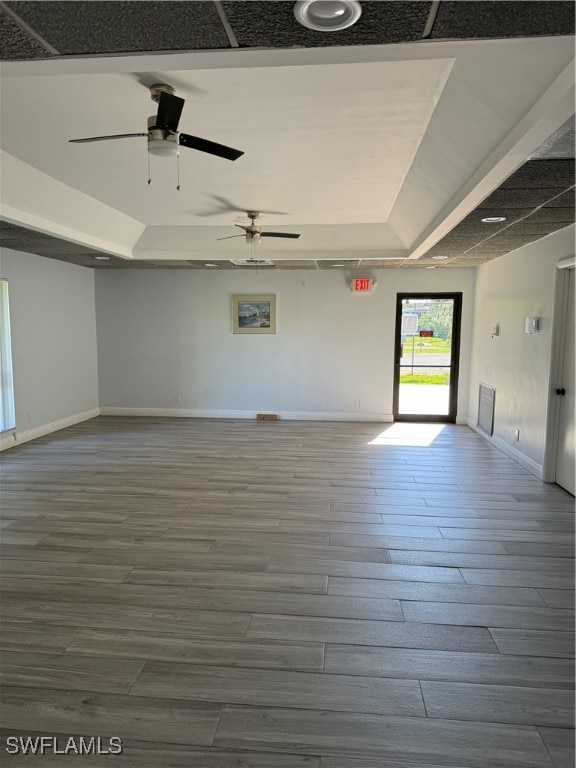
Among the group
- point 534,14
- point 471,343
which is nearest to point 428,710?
point 534,14

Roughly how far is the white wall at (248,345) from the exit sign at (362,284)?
15 centimetres

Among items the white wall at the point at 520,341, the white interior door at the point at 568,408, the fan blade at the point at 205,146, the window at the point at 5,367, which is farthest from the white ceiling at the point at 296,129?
the white interior door at the point at 568,408

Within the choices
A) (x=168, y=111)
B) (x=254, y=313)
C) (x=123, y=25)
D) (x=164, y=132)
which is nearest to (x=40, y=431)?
(x=254, y=313)

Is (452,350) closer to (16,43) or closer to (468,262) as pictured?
(468,262)

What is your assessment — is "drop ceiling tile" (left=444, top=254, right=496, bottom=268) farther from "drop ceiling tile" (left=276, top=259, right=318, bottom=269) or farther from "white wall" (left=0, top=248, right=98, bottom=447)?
"white wall" (left=0, top=248, right=98, bottom=447)

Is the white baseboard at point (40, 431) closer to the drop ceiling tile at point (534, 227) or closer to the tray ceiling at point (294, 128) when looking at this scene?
the tray ceiling at point (294, 128)

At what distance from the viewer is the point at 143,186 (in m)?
4.69

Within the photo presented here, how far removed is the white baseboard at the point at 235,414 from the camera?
8.03 meters

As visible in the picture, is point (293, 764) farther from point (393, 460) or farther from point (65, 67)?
point (393, 460)

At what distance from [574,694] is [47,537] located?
3563mm

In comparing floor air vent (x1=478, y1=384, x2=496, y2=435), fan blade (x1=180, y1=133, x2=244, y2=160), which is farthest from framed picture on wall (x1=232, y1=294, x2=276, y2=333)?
fan blade (x1=180, y1=133, x2=244, y2=160)

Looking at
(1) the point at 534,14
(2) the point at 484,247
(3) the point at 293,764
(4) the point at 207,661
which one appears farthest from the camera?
(2) the point at 484,247

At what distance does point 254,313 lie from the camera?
8.02 meters

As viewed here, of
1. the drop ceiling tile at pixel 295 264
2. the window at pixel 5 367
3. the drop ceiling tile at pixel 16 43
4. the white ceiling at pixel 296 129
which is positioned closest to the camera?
the drop ceiling tile at pixel 16 43
